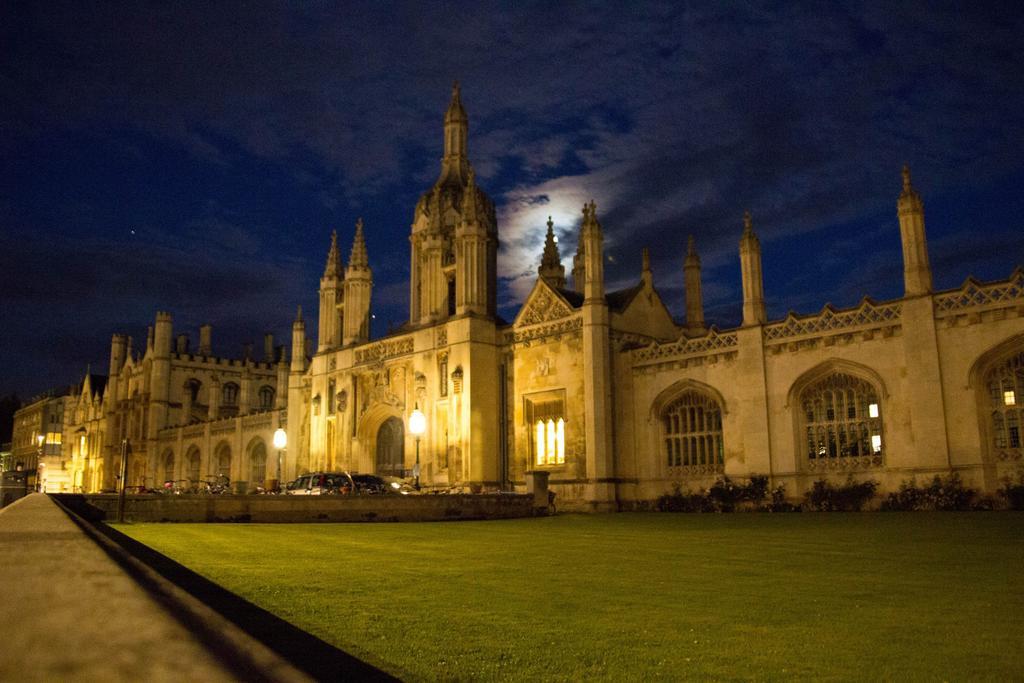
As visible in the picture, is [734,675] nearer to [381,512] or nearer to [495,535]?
[495,535]

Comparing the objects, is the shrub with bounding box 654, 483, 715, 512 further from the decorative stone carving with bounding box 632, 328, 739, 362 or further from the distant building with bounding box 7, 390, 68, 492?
the distant building with bounding box 7, 390, 68, 492

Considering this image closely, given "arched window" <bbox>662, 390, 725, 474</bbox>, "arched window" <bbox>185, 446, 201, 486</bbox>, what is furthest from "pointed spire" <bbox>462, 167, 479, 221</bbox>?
"arched window" <bbox>185, 446, 201, 486</bbox>

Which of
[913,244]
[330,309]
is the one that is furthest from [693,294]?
[330,309]

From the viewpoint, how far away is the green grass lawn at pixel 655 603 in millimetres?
5242

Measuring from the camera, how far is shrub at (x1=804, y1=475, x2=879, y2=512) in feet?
83.8

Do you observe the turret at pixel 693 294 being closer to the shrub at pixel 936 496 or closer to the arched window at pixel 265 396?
the shrub at pixel 936 496

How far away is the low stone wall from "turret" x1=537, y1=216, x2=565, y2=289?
18.3 m

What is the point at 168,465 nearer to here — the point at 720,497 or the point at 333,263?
the point at 333,263

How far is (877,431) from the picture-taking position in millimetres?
26047

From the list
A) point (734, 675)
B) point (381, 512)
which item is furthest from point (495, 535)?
point (734, 675)

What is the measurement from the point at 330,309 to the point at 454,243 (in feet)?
28.3

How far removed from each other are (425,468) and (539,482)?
9865 mm

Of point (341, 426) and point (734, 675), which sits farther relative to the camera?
point (341, 426)

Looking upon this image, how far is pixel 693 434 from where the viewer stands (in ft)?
103
